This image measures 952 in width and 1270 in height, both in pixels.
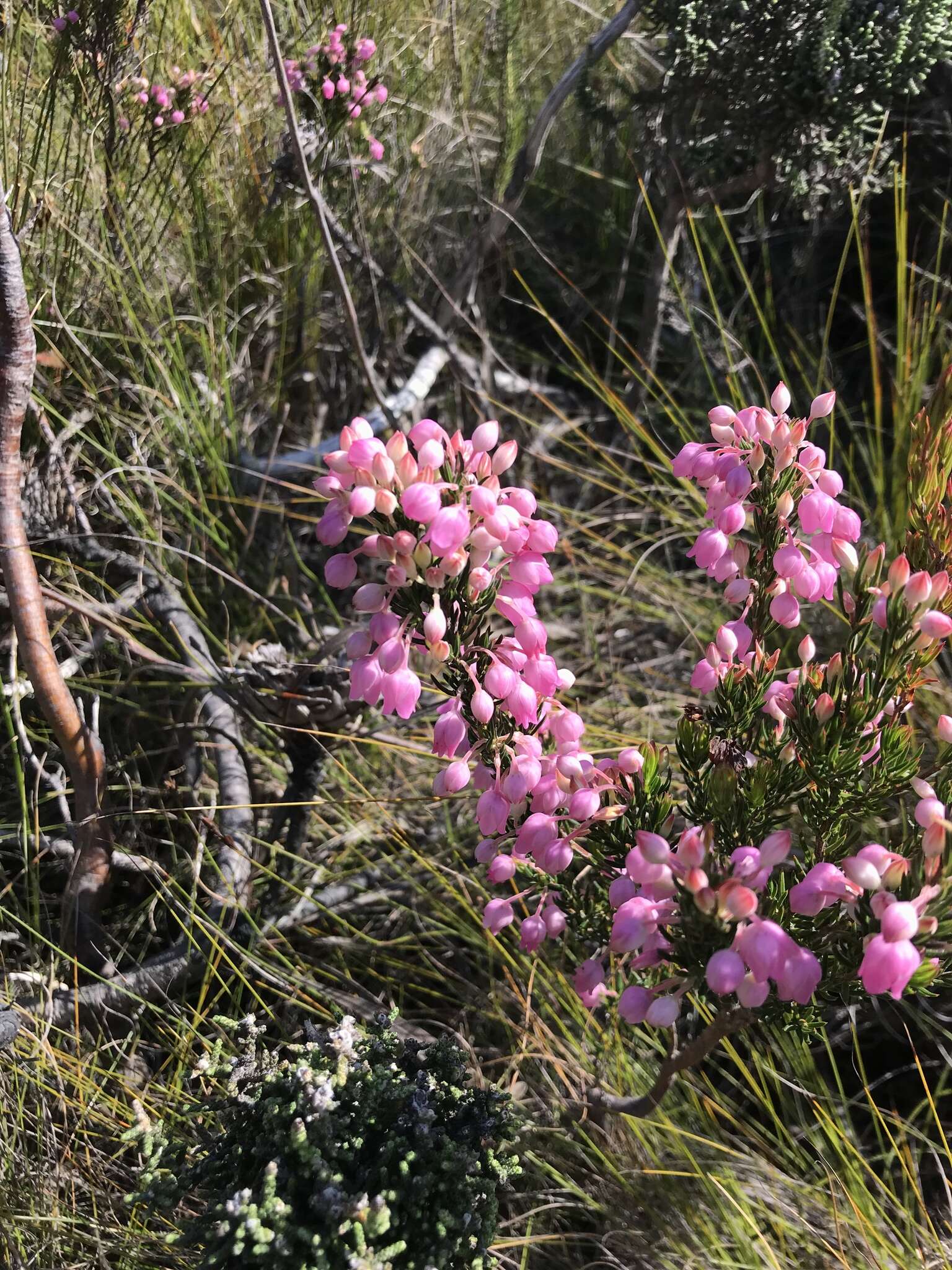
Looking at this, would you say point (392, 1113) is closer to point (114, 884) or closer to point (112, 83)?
point (114, 884)

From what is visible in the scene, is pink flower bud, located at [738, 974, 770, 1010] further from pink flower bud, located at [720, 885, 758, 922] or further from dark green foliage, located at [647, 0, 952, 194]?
dark green foliage, located at [647, 0, 952, 194]

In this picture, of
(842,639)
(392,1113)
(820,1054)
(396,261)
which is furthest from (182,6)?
(820,1054)

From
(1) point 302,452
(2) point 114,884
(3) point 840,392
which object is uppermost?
(3) point 840,392

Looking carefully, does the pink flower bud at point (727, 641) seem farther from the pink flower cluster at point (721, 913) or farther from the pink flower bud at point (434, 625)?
the pink flower bud at point (434, 625)

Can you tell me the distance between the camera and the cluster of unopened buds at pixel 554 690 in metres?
0.81

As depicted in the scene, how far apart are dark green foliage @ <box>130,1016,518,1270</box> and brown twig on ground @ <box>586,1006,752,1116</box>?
19cm

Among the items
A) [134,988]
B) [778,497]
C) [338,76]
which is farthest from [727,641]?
[338,76]

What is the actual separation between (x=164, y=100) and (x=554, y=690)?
1.66 m

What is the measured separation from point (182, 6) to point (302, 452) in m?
1.06

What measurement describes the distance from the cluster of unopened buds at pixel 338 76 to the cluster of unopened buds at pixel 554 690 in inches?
55.8

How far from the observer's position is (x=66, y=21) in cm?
173

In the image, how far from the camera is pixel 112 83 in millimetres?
1821

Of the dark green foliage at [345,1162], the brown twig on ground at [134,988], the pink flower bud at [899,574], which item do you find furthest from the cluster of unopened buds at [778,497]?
the brown twig on ground at [134,988]

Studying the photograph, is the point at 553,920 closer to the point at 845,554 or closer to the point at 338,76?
the point at 845,554
